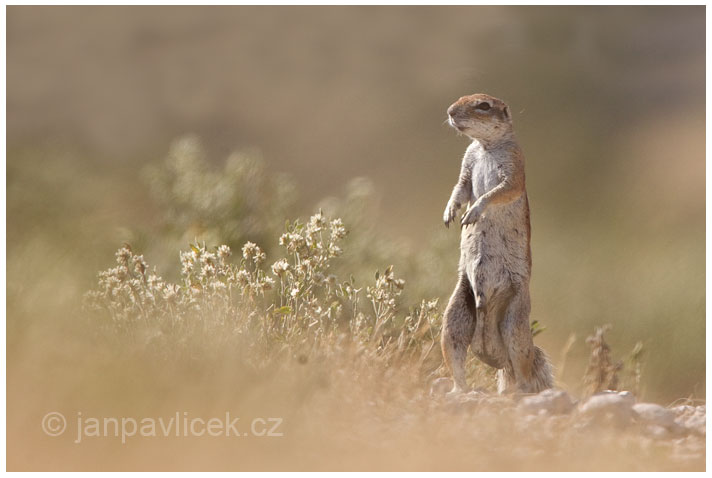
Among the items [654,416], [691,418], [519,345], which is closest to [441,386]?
[519,345]

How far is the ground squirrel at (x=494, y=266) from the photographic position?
643 cm

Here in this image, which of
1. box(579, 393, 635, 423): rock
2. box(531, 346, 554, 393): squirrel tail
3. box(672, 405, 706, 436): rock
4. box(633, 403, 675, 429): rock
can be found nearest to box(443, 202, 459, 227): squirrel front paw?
box(531, 346, 554, 393): squirrel tail

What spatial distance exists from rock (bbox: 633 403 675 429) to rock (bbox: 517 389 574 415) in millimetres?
421

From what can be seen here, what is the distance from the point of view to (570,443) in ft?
18.5

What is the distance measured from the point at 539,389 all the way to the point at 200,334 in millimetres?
2222

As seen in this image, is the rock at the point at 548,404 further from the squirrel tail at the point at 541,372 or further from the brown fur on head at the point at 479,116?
the brown fur on head at the point at 479,116

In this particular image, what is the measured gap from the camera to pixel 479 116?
649 cm

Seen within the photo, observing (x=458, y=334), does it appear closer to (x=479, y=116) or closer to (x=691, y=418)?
(x=479, y=116)

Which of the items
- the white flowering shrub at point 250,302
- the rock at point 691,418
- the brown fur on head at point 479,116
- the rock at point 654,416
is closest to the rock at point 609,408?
the rock at point 654,416

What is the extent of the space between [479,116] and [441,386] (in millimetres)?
1778

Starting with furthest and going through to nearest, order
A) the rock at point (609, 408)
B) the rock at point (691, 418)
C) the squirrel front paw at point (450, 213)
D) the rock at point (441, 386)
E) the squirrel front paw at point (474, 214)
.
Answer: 1. the squirrel front paw at point (450, 213)
2. the rock at point (441, 386)
3. the squirrel front paw at point (474, 214)
4. the rock at point (691, 418)
5. the rock at point (609, 408)

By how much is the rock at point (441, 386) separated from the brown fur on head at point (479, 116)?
5.39ft

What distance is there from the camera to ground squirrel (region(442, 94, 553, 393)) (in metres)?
6.43

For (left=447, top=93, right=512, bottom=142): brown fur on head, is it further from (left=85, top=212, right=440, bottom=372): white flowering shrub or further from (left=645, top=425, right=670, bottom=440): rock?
(left=645, top=425, right=670, bottom=440): rock
